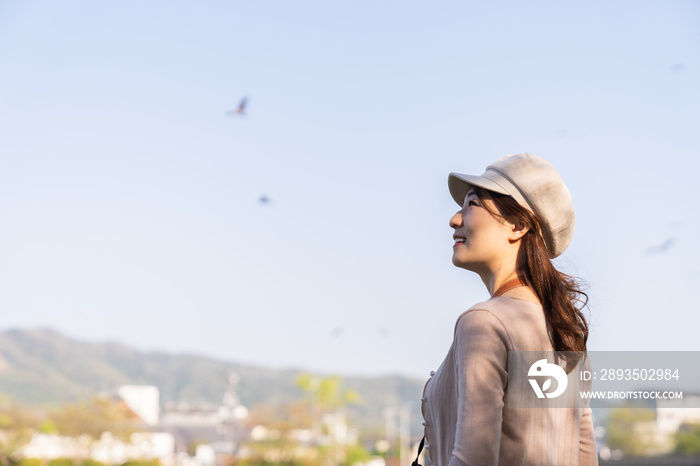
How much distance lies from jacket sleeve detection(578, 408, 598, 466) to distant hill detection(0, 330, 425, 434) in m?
142

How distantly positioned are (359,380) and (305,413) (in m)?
113

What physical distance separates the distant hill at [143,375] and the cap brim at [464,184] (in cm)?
14230

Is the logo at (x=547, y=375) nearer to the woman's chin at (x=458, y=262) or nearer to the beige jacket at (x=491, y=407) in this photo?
the beige jacket at (x=491, y=407)

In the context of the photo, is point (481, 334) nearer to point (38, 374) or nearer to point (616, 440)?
point (616, 440)

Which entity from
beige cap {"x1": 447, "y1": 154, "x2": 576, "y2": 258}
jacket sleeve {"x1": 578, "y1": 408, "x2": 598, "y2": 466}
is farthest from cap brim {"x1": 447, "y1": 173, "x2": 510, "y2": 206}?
jacket sleeve {"x1": 578, "y1": 408, "x2": 598, "y2": 466}

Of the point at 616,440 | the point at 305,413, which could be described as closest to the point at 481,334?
the point at 616,440

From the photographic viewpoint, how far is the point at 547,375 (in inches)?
45.9

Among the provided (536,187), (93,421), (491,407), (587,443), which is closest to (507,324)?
(491,407)

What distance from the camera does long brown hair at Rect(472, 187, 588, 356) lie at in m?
1.20

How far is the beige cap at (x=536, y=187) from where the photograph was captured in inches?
48.0

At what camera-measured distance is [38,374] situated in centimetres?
14412

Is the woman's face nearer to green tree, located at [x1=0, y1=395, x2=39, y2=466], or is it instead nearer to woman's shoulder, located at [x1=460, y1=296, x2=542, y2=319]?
woman's shoulder, located at [x1=460, y1=296, x2=542, y2=319]

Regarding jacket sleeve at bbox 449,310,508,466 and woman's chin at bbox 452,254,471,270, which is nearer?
jacket sleeve at bbox 449,310,508,466

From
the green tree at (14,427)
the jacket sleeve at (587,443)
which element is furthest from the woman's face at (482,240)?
the green tree at (14,427)
